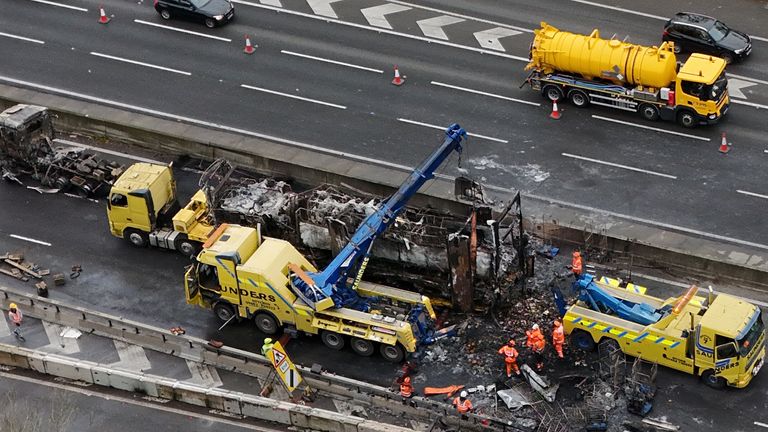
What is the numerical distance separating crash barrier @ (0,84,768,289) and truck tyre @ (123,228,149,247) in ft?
15.6

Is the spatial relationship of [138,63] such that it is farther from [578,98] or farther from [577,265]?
[577,265]

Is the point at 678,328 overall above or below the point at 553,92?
below

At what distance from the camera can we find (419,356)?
3136cm

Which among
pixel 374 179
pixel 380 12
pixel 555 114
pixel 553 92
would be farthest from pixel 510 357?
pixel 380 12

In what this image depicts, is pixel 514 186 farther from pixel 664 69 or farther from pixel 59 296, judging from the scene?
pixel 59 296

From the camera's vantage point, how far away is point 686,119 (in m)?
40.6

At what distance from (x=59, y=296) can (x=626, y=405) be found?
16.3m

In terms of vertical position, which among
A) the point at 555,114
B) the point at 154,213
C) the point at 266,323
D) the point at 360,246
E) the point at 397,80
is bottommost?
the point at 266,323

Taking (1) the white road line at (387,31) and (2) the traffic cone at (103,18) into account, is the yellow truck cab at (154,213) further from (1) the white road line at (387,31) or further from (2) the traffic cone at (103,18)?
(2) the traffic cone at (103,18)

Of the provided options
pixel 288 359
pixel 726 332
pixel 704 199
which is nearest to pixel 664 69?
pixel 704 199

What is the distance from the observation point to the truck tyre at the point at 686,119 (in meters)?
40.4

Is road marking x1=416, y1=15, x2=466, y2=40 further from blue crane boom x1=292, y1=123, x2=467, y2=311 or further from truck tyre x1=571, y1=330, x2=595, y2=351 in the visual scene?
truck tyre x1=571, y1=330, x2=595, y2=351

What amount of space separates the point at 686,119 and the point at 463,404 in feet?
53.1

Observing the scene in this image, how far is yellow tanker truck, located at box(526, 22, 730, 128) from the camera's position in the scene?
1576 inches
